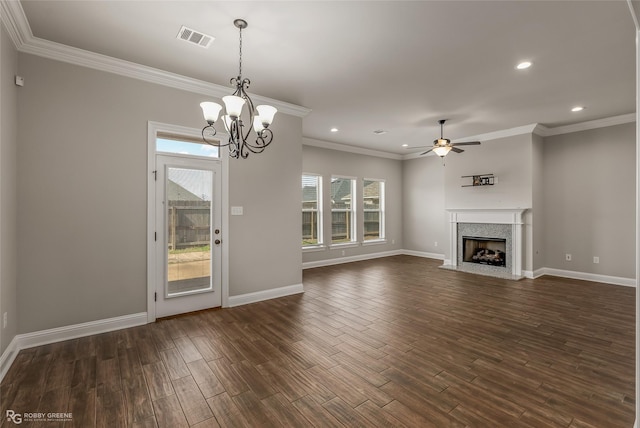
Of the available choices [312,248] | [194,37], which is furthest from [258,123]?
[312,248]

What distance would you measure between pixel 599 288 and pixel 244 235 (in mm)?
6219

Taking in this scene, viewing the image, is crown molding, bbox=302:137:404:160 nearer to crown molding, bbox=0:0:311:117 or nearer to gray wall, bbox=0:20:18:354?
crown molding, bbox=0:0:311:117

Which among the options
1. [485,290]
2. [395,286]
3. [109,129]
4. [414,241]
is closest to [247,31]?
[109,129]

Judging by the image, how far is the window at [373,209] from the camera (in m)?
8.36

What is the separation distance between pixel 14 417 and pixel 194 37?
132 inches

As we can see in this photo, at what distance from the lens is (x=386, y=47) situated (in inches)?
121

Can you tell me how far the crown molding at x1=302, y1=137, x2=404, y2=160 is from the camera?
7098 mm

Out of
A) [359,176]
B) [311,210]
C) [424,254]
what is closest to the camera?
[311,210]

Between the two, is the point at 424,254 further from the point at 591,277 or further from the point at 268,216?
the point at 268,216

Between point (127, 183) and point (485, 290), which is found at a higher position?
point (127, 183)

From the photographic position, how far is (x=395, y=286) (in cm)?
532

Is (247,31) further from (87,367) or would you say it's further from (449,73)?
(87,367)

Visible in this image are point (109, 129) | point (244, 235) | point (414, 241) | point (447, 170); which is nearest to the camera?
point (109, 129)

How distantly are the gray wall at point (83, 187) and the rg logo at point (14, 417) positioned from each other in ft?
4.20
